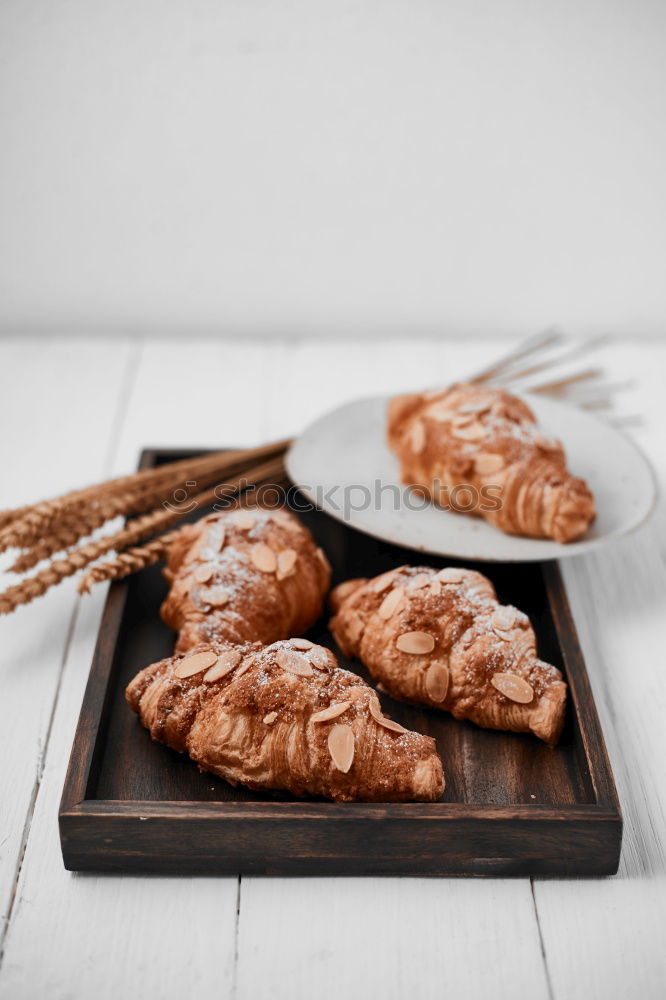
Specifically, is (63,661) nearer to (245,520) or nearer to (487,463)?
(245,520)

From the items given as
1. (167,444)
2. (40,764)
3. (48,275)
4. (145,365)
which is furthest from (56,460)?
(40,764)

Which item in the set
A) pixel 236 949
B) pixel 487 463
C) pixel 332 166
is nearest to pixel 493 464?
pixel 487 463

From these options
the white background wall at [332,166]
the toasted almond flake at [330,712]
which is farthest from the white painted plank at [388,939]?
the white background wall at [332,166]

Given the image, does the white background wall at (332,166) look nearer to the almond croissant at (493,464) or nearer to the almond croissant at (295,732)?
the almond croissant at (493,464)

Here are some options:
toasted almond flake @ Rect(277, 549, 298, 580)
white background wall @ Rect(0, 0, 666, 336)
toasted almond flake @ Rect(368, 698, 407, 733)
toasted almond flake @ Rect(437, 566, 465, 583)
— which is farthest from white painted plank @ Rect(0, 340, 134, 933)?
toasted almond flake @ Rect(437, 566, 465, 583)

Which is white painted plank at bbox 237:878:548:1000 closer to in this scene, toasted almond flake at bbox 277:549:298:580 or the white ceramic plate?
toasted almond flake at bbox 277:549:298:580

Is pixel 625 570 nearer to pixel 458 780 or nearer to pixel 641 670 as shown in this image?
pixel 641 670
